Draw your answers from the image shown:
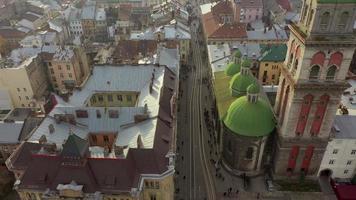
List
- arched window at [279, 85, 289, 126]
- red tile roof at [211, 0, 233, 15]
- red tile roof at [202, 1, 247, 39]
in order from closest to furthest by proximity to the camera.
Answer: arched window at [279, 85, 289, 126] → red tile roof at [202, 1, 247, 39] → red tile roof at [211, 0, 233, 15]

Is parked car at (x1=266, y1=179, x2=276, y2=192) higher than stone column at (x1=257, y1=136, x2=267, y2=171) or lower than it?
lower

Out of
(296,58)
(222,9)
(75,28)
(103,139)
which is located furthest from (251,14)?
(103,139)

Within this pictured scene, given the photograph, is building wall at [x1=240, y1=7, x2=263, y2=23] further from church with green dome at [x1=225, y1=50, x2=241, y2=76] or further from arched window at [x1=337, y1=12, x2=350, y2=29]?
arched window at [x1=337, y1=12, x2=350, y2=29]

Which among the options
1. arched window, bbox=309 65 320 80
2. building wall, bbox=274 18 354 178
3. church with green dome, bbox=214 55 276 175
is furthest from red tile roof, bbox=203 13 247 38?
arched window, bbox=309 65 320 80

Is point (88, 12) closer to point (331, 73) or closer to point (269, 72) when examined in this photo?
point (269, 72)

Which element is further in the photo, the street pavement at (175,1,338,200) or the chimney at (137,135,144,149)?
the street pavement at (175,1,338,200)

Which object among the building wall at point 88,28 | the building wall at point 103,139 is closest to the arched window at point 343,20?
the building wall at point 103,139

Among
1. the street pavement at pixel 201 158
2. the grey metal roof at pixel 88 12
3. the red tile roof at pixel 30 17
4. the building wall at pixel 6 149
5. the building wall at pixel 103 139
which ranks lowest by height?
the street pavement at pixel 201 158

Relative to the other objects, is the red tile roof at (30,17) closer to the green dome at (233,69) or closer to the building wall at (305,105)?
the green dome at (233,69)
